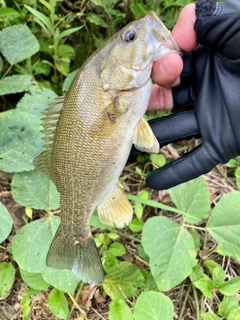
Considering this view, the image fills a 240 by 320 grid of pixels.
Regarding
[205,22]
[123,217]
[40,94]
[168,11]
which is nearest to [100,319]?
[123,217]

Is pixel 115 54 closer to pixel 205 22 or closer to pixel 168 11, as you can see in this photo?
pixel 205 22

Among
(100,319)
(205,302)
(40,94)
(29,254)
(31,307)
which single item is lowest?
(205,302)

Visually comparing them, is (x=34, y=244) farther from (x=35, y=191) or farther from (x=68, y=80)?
(x=68, y=80)

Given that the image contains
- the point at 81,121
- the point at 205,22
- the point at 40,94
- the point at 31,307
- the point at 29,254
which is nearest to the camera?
the point at 205,22

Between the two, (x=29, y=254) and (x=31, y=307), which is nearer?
(x=29, y=254)

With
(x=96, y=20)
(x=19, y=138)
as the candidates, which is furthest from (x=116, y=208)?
(x=96, y=20)
